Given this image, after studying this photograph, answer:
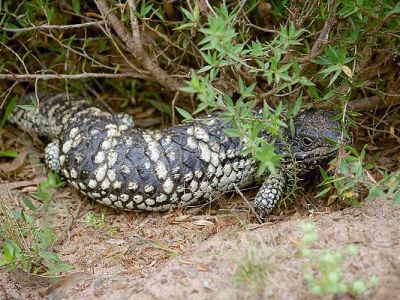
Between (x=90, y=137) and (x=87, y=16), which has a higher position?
(x=87, y=16)

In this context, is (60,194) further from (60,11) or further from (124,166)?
(60,11)

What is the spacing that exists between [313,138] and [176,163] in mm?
1081

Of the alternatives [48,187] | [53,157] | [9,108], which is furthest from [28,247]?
[9,108]

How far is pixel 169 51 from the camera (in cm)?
616

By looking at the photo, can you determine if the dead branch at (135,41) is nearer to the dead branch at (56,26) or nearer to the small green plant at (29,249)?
the dead branch at (56,26)

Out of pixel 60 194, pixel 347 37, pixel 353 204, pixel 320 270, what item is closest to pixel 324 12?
pixel 347 37

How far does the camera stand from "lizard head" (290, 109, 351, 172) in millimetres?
4957

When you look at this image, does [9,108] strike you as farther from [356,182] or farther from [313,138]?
[356,182]

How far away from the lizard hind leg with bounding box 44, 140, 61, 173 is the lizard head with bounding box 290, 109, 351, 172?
2056 mm

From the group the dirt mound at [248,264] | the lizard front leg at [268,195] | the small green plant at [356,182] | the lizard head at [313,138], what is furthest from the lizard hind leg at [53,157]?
the small green plant at [356,182]

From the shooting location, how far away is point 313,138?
502 centimetres

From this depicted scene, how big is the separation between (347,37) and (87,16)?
2.52 m

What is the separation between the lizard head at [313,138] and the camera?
4957mm

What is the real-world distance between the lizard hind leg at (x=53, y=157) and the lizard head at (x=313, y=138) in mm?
2056
